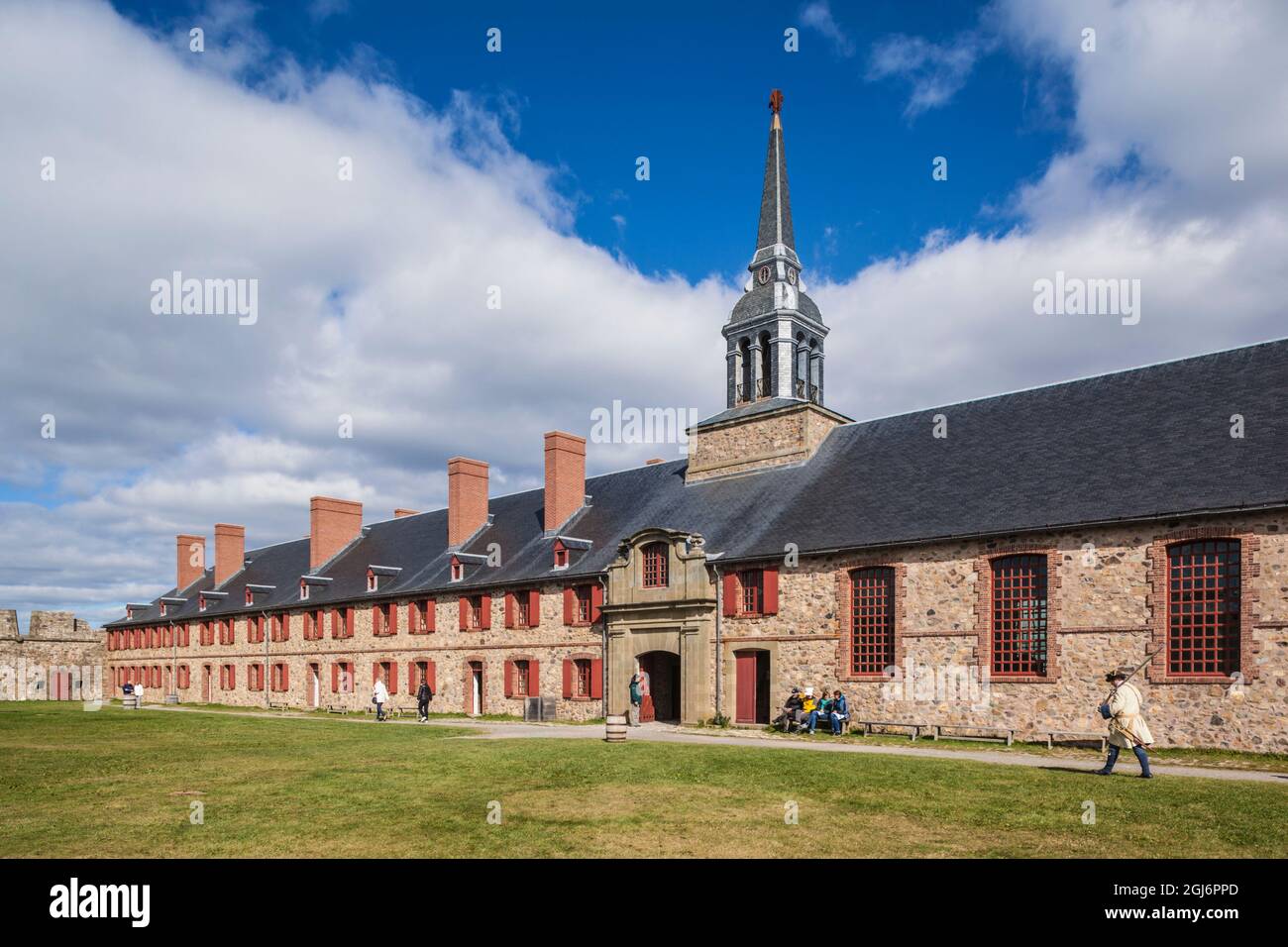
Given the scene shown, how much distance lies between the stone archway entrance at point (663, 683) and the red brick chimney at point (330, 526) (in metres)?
25.2

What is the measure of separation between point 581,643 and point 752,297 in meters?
13.7

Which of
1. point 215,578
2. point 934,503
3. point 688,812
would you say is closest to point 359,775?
point 688,812

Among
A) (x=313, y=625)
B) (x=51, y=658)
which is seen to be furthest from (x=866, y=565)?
(x=51, y=658)

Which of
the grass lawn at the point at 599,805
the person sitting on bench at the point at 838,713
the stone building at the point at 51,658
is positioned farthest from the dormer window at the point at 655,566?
the stone building at the point at 51,658

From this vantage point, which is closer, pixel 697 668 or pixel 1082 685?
pixel 1082 685

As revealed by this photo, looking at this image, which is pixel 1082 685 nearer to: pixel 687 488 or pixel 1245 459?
pixel 1245 459

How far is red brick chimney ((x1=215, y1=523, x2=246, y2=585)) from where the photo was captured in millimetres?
56562

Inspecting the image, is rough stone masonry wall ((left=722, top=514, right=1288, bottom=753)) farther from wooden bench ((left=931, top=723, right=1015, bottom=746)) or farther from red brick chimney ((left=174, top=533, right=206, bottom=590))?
red brick chimney ((left=174, top=533, right=206, bottom=590))

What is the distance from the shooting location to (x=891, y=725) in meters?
23.0

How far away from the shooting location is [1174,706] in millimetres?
19219

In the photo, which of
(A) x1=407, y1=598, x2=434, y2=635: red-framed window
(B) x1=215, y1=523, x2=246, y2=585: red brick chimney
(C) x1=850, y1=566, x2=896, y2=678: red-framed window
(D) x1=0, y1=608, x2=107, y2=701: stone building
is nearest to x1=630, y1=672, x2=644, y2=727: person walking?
(C) x1=850, y1=566, x2=896, y2=678: red-framed window

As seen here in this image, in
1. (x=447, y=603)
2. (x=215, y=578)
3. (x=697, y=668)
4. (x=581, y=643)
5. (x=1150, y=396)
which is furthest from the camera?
(x=215, y=578)

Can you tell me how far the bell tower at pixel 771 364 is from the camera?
31.4 metres

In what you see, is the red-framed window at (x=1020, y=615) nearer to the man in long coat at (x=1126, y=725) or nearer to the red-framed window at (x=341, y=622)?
the man in long coat at (x=1126, y=725)
